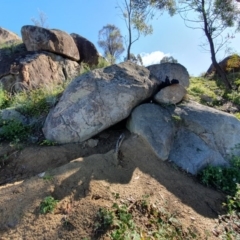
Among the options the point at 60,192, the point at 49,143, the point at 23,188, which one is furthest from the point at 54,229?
the point at 49,143

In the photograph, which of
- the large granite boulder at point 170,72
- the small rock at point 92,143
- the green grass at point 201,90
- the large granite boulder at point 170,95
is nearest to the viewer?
the small rock at point 92,143

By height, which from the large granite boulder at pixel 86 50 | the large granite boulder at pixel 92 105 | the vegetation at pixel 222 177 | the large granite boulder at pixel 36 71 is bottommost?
the vegetation at pixel 222 177

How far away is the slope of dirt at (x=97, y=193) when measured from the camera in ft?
7.30

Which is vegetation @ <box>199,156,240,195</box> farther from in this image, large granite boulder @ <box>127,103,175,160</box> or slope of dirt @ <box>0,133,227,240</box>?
large granite boulder @ <box>127,103,175,160</box>

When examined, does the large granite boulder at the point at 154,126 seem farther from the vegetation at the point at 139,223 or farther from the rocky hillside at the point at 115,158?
the vegetation at the point at 139,223

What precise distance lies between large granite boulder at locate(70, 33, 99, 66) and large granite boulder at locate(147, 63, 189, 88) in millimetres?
4001

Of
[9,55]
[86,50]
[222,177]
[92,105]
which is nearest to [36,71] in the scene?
[9,55]

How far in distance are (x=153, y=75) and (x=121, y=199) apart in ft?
7.98

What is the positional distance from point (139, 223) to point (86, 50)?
22.5ft

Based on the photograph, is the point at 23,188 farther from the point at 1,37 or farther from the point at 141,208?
the point at 1,37

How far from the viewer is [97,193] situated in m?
2.60

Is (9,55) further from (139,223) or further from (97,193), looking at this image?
(139,223)

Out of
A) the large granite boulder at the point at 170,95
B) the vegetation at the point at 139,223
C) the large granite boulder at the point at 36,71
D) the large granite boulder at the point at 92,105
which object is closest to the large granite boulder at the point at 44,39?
the large granite boulder at the point at 36,71

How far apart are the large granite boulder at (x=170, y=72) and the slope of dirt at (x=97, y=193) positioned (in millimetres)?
1438
